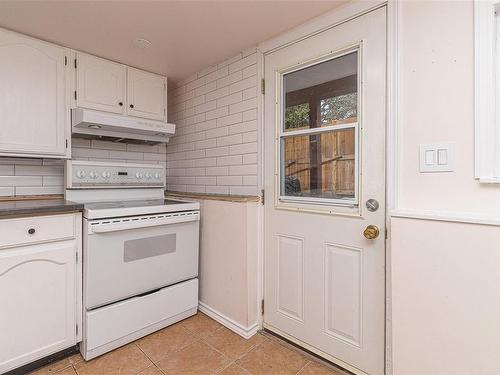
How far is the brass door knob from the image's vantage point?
1354 millimetres

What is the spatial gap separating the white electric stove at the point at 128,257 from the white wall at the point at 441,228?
1.41 metres

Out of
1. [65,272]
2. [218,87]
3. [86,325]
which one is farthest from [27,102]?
[86,325]

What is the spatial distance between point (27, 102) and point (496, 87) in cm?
257

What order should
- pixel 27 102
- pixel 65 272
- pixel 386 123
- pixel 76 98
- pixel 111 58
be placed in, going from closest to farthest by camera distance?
pixel 386 123, pixel 65 272, pixel 27 102, pixel 76 98, pixel 111 58

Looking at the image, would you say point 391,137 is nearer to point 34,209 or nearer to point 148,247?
point 148,247

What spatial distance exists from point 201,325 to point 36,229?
1254 millimetres

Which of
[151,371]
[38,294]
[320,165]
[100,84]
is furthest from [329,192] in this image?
[100,84]

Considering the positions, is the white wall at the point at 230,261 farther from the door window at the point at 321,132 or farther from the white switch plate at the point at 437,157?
the white switch plate at the point at 437,157

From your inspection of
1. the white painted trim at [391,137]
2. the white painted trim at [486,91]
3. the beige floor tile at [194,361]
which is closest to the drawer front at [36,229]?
the beige floor tile at [194,361]

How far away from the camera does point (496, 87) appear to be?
1.08 m

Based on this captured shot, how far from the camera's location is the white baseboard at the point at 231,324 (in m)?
1.85

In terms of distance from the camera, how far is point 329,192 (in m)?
1.59

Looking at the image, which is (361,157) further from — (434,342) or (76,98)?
(76,98)

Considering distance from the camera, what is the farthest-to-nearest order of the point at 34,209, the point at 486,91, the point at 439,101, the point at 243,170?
the point at 243,170 → the point at 34,209 → the point at 439,101 → the point at 486,91
